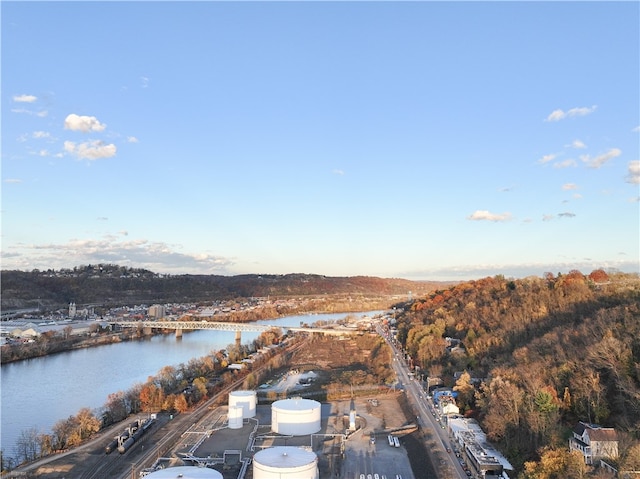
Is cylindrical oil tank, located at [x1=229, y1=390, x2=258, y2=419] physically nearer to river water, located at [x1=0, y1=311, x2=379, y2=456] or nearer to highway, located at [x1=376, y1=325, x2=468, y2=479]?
highway, located at [x1=376, y1=325, x2=468, y2=479]

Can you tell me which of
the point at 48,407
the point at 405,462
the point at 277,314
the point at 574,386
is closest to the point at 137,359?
the point at 48,407

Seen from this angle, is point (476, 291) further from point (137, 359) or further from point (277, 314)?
point (277, 314)

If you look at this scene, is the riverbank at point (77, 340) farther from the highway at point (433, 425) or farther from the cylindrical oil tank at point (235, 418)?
the highway at point (433, 425)

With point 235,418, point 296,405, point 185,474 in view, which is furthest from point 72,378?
point 185,474

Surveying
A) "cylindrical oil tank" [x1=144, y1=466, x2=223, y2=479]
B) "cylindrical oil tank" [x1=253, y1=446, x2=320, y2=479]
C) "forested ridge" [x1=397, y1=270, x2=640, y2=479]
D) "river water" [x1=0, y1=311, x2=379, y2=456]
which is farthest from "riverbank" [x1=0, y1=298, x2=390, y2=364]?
"cylindrical oil tank" [x1=253, y1=446, x2=320, y2=479]

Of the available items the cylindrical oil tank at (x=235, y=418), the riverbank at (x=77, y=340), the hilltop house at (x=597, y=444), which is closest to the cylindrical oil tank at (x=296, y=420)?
the cylindrical oil tank at (x=235, y=418)

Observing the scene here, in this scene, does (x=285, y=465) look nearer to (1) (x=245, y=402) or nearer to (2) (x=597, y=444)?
(1) (x=245, y=402)

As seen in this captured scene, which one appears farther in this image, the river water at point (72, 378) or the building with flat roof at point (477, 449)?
the river water at point (72, 378)
